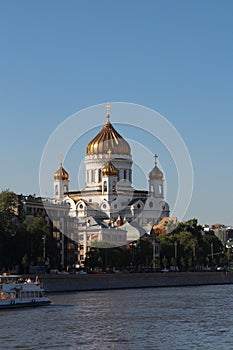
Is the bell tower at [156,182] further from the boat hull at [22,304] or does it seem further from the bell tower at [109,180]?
the boat hull at [22,304]

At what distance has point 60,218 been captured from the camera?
381 feet

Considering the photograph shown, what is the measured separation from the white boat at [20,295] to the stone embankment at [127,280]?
50.1ft

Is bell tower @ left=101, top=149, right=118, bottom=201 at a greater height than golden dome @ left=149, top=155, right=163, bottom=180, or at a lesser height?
lesser

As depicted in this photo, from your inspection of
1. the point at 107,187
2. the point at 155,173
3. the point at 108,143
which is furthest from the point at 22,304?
the point at 155,173

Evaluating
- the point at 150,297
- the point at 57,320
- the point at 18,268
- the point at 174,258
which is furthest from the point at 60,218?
the point at 57,320

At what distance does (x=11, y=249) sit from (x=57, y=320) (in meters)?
37.9

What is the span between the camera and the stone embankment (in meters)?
79.7

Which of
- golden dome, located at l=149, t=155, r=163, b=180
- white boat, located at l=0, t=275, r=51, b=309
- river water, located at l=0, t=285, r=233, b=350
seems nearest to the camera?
river water, located at l=0, t=285, r=233, b=350

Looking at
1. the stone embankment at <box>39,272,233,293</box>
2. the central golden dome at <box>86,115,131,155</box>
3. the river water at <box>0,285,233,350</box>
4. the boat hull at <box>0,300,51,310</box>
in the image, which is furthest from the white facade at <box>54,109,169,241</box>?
the boat hull at <box>0,300,51,310</box>

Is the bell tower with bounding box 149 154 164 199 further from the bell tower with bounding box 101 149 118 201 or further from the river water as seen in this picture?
the river water

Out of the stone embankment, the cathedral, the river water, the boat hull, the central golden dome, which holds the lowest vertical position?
the river water

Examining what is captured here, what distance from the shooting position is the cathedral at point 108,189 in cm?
14112

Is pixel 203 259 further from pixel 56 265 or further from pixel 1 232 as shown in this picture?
pixel 1 232

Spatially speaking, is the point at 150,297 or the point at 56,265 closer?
the point at 150,297
